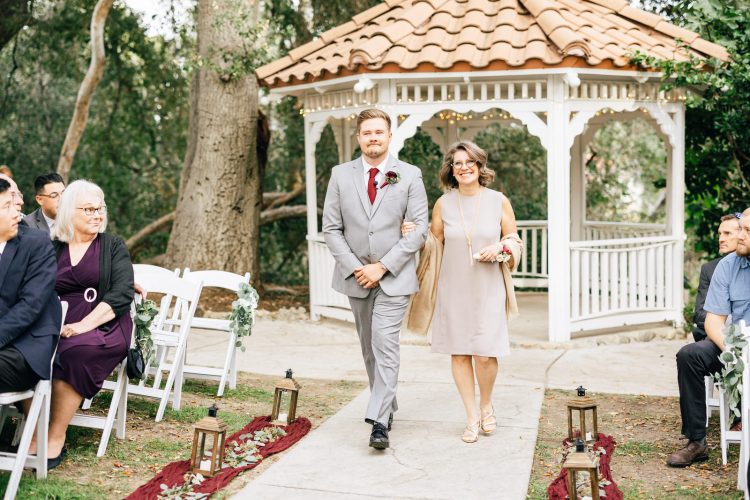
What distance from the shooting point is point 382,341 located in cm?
583

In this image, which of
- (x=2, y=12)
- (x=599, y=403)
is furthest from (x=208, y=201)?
(x=599, y=403)

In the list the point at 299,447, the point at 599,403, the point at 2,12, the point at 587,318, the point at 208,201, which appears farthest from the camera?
the point at 2,12

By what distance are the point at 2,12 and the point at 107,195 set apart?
4.26m

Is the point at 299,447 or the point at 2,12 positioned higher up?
the point at 2,12

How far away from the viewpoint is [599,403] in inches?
290

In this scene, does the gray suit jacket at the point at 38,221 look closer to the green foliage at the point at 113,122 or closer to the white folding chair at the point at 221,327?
the white folding chair at the point at 221,327

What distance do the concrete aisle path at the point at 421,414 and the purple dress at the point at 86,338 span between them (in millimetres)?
1182

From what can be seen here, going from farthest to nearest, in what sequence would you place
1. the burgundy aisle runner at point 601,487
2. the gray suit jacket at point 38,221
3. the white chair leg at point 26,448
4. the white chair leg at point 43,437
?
the gray suit jacket at point 38,221 < the white chair leg at point 43,437 < the burgundy aisle runner at point 601,487 < the white chair leg at point 26,448

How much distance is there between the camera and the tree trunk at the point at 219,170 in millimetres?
12789

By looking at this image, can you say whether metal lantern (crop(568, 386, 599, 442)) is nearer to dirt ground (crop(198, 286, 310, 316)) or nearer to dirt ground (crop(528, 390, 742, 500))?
dirt ground (crop(528, 390, 742, 500))

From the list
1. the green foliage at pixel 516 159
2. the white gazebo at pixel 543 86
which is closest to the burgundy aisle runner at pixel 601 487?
the white gazebo at pixel 543 86

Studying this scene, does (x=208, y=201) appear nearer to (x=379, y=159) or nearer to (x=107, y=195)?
(x=107, y=195)

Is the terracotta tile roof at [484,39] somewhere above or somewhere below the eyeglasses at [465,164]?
above

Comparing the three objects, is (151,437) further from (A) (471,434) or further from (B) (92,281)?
(A) (471,434)
